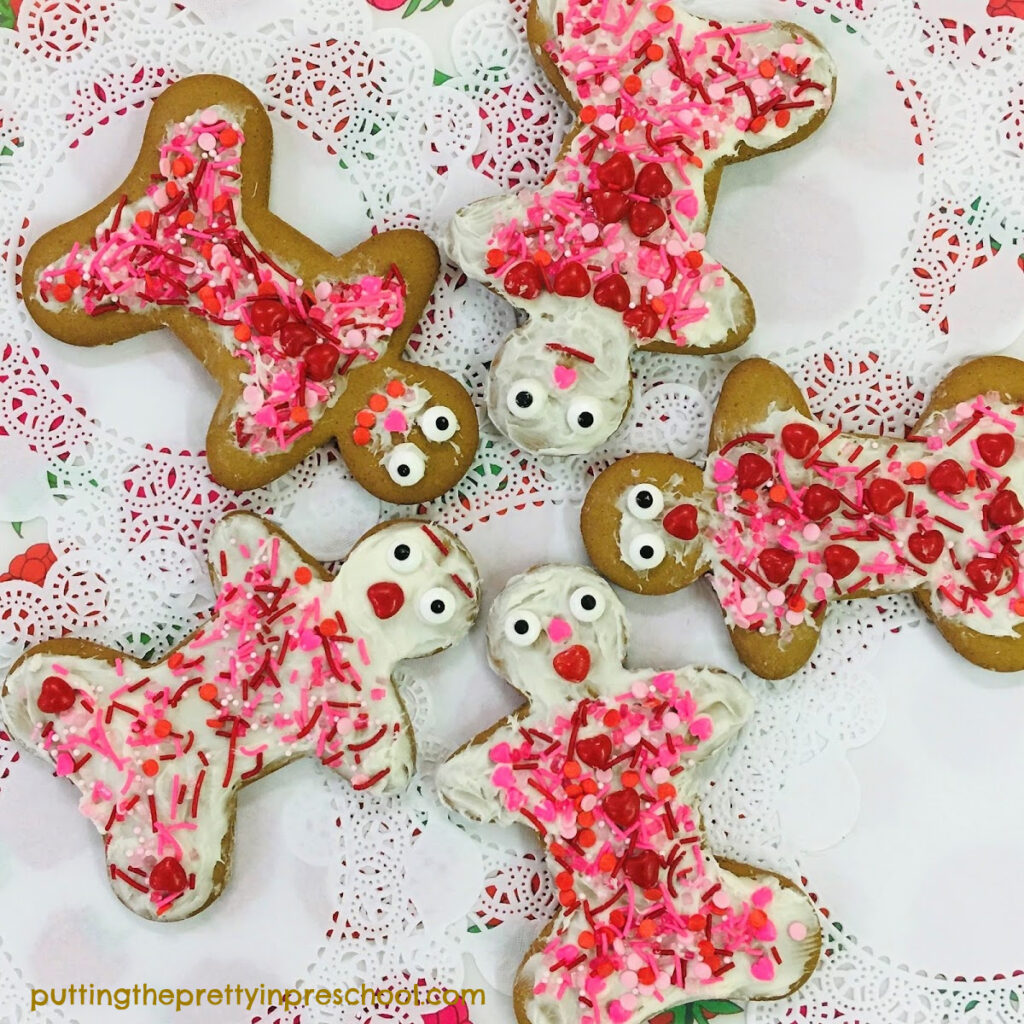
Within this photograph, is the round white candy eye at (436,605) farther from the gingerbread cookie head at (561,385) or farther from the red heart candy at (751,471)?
the red heart candy at (751,471)

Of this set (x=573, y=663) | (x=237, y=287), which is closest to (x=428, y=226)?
(x=237, y=287)

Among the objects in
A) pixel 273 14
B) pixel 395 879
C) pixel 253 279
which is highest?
pixel 273 14

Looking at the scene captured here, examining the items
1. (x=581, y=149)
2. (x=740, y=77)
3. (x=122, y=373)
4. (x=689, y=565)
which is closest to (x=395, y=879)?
(x=689, y=565)

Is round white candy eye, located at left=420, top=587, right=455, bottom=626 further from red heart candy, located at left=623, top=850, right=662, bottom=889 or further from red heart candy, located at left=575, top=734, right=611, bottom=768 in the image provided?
red heart candy, located at left=623, top=850, right=662, bottom=889

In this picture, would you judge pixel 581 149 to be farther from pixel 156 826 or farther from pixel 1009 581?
pixel 156 826

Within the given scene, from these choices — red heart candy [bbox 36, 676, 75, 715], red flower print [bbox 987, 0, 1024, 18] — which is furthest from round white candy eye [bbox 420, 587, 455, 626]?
red flower print [bbox 987, 0, 1024, 18]

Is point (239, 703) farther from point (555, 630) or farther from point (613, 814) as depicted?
point (613, 814)

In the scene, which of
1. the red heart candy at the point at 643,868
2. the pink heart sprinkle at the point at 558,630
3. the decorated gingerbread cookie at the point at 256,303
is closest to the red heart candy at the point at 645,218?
the decorated gingerbread cookie at the point at 256,303
